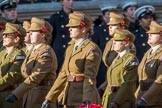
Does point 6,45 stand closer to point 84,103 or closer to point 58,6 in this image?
point 84,103

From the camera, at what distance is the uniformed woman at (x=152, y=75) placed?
15109 mm

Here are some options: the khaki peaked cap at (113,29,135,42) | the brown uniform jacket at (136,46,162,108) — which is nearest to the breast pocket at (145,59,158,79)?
the brown uniform jacket at (136,46,162,108)

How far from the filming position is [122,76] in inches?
626

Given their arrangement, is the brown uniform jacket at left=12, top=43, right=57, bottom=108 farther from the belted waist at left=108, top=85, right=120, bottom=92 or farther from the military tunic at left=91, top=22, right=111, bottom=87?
the military tunic at left=91, top=22, right=111, bottom=87

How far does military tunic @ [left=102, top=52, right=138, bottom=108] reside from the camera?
15.8 meters

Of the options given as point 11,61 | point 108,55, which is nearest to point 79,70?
point 11,61

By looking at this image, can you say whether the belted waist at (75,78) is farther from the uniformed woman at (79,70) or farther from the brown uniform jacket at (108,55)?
the brown uniform jacket at (108,55)

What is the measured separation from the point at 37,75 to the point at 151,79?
1526 millimetres

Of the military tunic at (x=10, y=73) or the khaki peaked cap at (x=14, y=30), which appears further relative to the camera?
the khaki peaked cap at (x=14, y=30)

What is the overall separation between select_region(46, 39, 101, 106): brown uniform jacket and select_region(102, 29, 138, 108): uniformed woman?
25.3 inches

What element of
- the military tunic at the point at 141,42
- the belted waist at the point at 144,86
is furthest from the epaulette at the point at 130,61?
→ the military tunic at the point at 141,42

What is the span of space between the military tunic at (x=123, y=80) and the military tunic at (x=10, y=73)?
1.25 metres

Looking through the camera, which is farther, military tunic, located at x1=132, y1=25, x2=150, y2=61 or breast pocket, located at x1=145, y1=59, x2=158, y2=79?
military tunic, located at x1=132, y1=25, x2=150, y2=61

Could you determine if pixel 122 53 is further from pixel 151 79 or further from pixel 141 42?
pixel 141 42
